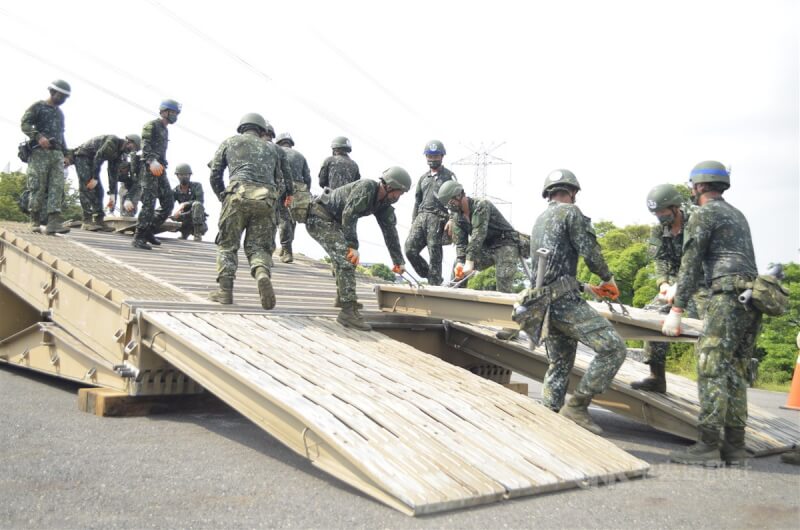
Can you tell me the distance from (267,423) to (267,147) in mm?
3674

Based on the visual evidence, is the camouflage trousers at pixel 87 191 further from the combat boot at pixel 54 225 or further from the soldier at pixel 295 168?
the soldier at pixel 295 168

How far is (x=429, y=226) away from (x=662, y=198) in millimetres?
3493

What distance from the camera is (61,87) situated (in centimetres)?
1014

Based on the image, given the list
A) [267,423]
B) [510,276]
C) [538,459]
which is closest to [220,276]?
[267,423]

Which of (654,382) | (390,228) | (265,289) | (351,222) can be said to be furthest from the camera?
(390,228)

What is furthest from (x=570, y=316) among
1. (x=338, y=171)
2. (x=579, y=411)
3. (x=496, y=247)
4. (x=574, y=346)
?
(x=338, y=171)

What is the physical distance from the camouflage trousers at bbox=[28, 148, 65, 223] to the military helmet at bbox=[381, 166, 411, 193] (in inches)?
209

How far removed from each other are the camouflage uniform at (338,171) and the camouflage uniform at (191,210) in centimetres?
371

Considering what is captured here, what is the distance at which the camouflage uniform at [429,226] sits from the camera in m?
9.48

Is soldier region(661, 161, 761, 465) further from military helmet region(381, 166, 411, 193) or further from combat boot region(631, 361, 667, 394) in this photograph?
military helmet region(381, 166, 411, 193)

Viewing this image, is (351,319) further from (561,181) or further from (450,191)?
(561,181)

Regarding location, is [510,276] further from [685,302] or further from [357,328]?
[685,302]

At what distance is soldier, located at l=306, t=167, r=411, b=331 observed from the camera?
7.26 m

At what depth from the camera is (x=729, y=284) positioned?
17.9 ft
